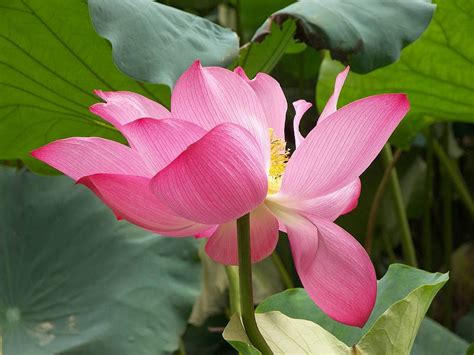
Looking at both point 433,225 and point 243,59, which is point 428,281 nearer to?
point 243,59

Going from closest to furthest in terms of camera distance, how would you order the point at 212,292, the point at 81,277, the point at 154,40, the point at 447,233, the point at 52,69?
the point at 154,40 < the point at 52,69 < the point at 81,277 < the point at 212,292 < the point at 447,233

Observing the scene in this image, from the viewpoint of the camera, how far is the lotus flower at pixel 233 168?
43cm

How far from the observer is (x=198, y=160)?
43cm

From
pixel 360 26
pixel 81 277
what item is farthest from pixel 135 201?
pixel 81 277

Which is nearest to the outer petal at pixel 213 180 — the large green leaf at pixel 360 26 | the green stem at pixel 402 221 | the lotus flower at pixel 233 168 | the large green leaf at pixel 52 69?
the lotus flower at pixel 233 168

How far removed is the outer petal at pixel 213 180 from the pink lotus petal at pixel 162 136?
0.05ft

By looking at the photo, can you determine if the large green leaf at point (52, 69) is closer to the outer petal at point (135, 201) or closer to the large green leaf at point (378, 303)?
the large green leaf at point (378, 303)

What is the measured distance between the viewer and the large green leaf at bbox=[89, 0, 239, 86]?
0.63 meters

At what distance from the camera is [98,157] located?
459 millimetres

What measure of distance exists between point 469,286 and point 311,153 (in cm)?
162

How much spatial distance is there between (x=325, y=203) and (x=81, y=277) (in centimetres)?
64

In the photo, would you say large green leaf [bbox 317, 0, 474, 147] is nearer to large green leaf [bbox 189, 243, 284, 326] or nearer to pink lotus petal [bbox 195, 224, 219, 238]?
large green leaf [bbox 189, 243, 284, 326]

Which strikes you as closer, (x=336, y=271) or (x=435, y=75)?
(x=336, y=271)

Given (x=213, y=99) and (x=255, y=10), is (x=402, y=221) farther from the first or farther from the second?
(x=213, y=99)
